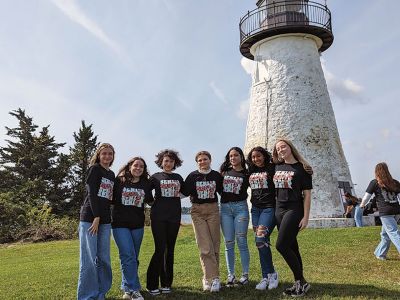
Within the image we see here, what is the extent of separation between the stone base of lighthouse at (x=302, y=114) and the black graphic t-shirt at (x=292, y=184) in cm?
1112

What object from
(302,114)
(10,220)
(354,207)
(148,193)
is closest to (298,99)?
(302,114)

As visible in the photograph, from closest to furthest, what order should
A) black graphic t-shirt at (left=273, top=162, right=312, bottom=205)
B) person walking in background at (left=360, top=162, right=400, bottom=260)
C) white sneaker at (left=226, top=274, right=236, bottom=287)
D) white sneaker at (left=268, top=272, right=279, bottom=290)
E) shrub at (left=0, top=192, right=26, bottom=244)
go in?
black graphic t-shirt at (left=273, top=162, right=312, bottom=205) → white sneaker at (left=268, top=272, right=279, bottom=290) → white sneaker at (left=226, top=274, right=236, bottom=287) → person walking in background at (left=360, top=162, right=400, bottom=260) → shrub at (left=0, top=192, right=26, bottom=244)

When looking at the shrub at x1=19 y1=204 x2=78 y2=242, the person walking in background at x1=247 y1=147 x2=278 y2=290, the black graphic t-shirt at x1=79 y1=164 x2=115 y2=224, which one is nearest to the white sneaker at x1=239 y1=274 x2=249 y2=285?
the person walking in background at x1=247 y1=147 x2=278 y2=290

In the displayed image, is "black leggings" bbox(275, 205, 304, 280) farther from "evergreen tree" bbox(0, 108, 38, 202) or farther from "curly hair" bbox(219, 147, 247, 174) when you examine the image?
"evergreen tree" bbox(0, 108, 38, 202)

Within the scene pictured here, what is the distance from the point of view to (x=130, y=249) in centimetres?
555

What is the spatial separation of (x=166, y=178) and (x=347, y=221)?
466 inches

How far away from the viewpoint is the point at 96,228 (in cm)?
519

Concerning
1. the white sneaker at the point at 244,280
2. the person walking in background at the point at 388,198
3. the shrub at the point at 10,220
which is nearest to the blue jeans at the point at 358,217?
the person walking in background at the point at 388,198

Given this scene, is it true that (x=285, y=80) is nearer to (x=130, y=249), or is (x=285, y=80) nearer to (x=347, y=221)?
(x=347, y=221)

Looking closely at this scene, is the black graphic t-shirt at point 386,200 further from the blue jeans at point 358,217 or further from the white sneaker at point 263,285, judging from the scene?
the blue jeans at point 358,217

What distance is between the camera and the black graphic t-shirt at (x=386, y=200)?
7.65 metres

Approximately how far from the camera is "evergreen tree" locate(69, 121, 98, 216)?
1162 inches

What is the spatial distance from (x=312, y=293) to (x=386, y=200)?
3115 mm

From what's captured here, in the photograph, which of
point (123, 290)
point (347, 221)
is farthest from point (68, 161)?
point (123, 290)
